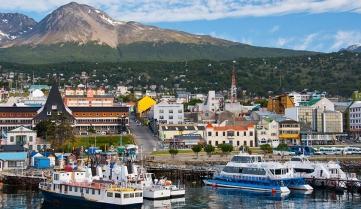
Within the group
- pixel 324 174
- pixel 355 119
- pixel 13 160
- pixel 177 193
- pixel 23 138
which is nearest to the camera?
pixel 177 193

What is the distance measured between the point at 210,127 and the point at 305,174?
117ft

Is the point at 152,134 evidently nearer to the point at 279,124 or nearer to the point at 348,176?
the point at 279,124

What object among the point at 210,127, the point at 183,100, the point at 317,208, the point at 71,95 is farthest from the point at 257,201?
the point at 183,100

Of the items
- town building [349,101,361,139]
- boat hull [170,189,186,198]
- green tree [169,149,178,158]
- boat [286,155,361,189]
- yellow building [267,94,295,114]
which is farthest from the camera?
yellow building [267,94,295,114]

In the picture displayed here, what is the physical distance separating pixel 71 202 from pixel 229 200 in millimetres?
14461

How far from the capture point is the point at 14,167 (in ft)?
251

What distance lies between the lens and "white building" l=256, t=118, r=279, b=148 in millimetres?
106188

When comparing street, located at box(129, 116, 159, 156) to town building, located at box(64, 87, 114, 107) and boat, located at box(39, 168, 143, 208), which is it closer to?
town building, located at box(64, 87, 114, 107)

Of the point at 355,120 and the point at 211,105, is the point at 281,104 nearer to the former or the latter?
the point at 211,105

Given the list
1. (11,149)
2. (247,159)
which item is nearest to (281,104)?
(247,159)

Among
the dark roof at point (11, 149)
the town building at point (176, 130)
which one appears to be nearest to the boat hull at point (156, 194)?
the dark roof at point (11, 149)

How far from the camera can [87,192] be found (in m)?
54.0

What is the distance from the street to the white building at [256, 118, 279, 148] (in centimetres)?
1738

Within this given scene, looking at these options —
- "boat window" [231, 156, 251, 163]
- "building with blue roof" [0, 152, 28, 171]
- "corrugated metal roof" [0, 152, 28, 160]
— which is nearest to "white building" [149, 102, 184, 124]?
"corrugated metal roof" [0, 152, 28, 160]
